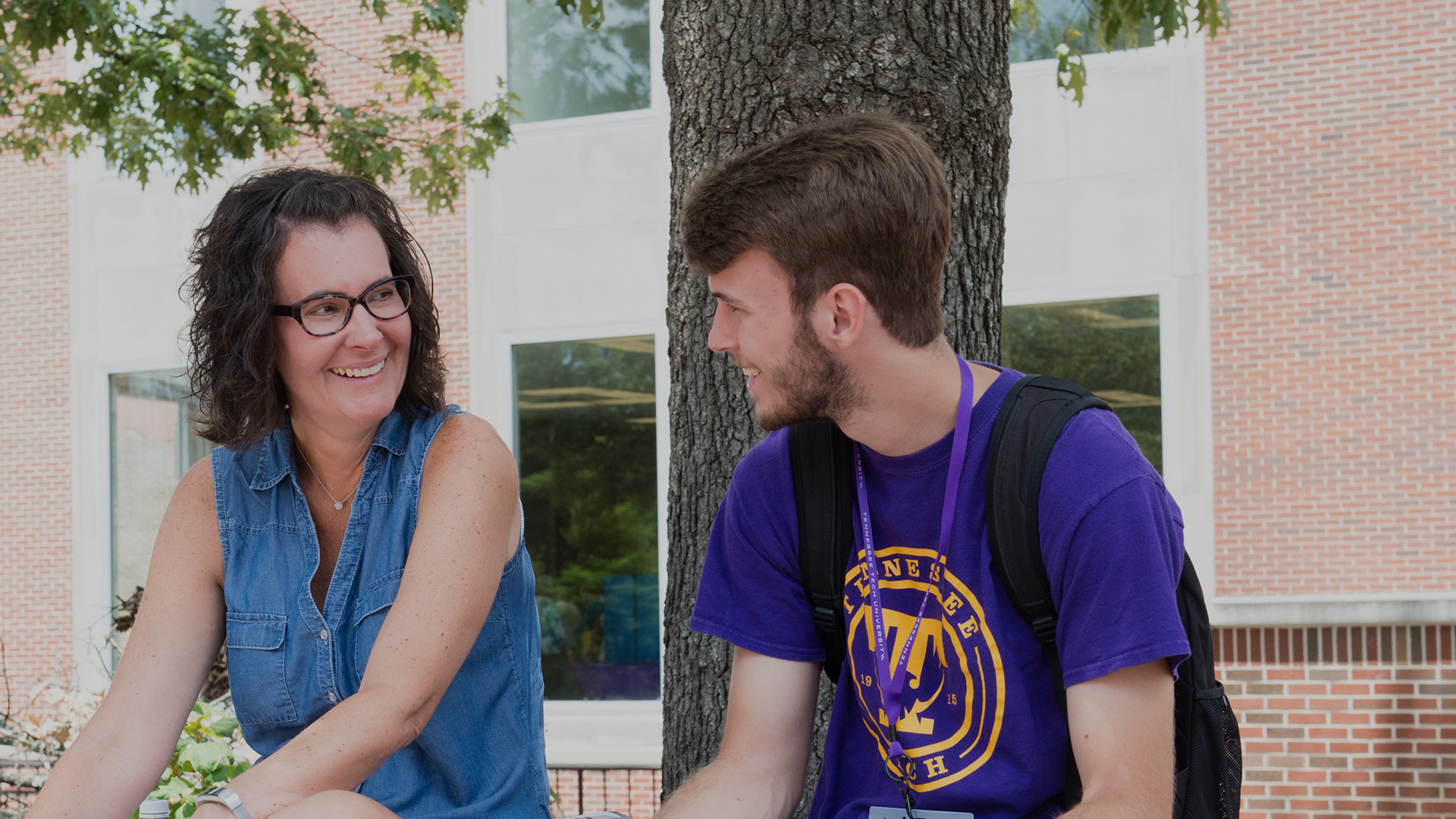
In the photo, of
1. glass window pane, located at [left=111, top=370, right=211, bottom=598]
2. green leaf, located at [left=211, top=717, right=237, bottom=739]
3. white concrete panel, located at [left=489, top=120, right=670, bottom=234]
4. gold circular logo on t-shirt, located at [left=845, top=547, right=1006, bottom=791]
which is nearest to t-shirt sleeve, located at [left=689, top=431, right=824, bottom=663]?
gold circular logo on t-shirt, located at [left=845, top=547, right=1006, bottom=791]

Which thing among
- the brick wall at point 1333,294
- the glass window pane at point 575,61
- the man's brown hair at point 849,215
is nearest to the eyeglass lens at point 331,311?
the man's brown hair at point 849,215

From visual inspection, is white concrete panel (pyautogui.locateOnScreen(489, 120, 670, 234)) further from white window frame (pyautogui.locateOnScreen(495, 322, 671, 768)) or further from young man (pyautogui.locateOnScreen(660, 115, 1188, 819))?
young man (pyautogui.locateOnScreen(660, 115, 1188, 819))

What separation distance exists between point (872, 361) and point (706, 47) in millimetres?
1474

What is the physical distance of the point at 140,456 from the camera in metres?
11.3

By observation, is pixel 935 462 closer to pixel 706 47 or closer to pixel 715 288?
pixel 715 288

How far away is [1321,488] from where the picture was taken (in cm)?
830

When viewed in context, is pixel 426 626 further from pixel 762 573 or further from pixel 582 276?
pixel 582 276

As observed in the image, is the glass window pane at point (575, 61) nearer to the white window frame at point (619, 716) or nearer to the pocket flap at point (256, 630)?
the white window frame at point (619, 716)

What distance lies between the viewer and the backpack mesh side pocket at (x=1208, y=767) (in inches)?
72.7

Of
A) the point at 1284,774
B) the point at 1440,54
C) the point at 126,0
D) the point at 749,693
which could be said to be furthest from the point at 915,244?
the point at 1440,54

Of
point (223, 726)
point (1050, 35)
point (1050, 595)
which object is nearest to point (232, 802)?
point (1050, 595)

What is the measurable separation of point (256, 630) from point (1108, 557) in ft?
4.60

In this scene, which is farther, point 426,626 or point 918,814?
point 426,626

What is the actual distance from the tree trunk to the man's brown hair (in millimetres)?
1023
